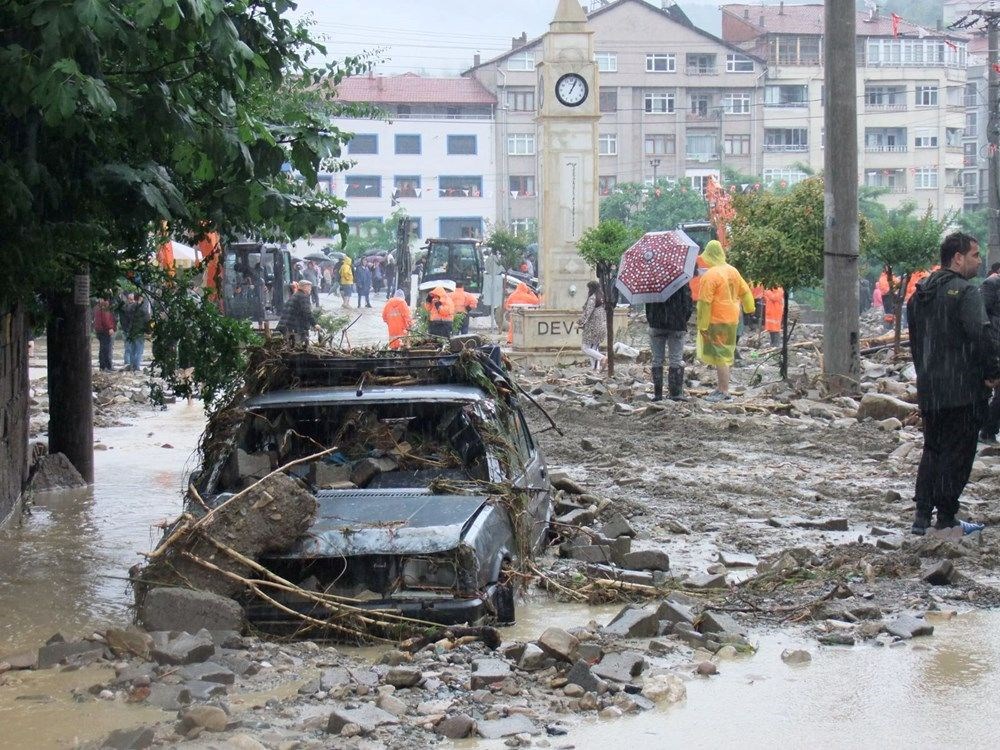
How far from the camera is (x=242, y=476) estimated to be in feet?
24.0

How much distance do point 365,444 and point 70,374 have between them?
5.24m

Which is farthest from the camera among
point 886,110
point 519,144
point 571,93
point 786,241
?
point 519,144

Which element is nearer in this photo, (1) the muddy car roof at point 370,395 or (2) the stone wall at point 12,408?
(1) the muddy car roof at point 370,395

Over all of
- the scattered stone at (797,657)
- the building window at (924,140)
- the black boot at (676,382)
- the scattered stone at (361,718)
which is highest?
the building window at (924,140)

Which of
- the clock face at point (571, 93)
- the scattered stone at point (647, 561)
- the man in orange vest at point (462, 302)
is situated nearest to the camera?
the scattered stone at point (647, 561)

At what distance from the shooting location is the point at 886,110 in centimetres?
Answer: 8325

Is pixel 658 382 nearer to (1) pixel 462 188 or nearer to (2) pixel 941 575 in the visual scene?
(2) pixel 941 575

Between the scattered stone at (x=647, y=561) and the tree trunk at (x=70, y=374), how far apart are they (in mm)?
5771

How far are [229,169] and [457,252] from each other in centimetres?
3472

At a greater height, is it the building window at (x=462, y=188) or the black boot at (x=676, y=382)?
the building window at (x=462, y=188)

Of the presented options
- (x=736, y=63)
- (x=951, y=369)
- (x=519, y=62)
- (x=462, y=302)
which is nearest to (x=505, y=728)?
(x=951, y=369)

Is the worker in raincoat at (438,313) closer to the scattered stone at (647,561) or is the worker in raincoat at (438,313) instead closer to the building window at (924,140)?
the scattered stone at (647,561)

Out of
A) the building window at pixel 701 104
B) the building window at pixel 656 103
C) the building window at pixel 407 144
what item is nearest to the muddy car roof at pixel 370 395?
the building window at pixel 656 103

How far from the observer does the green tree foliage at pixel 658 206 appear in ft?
221
